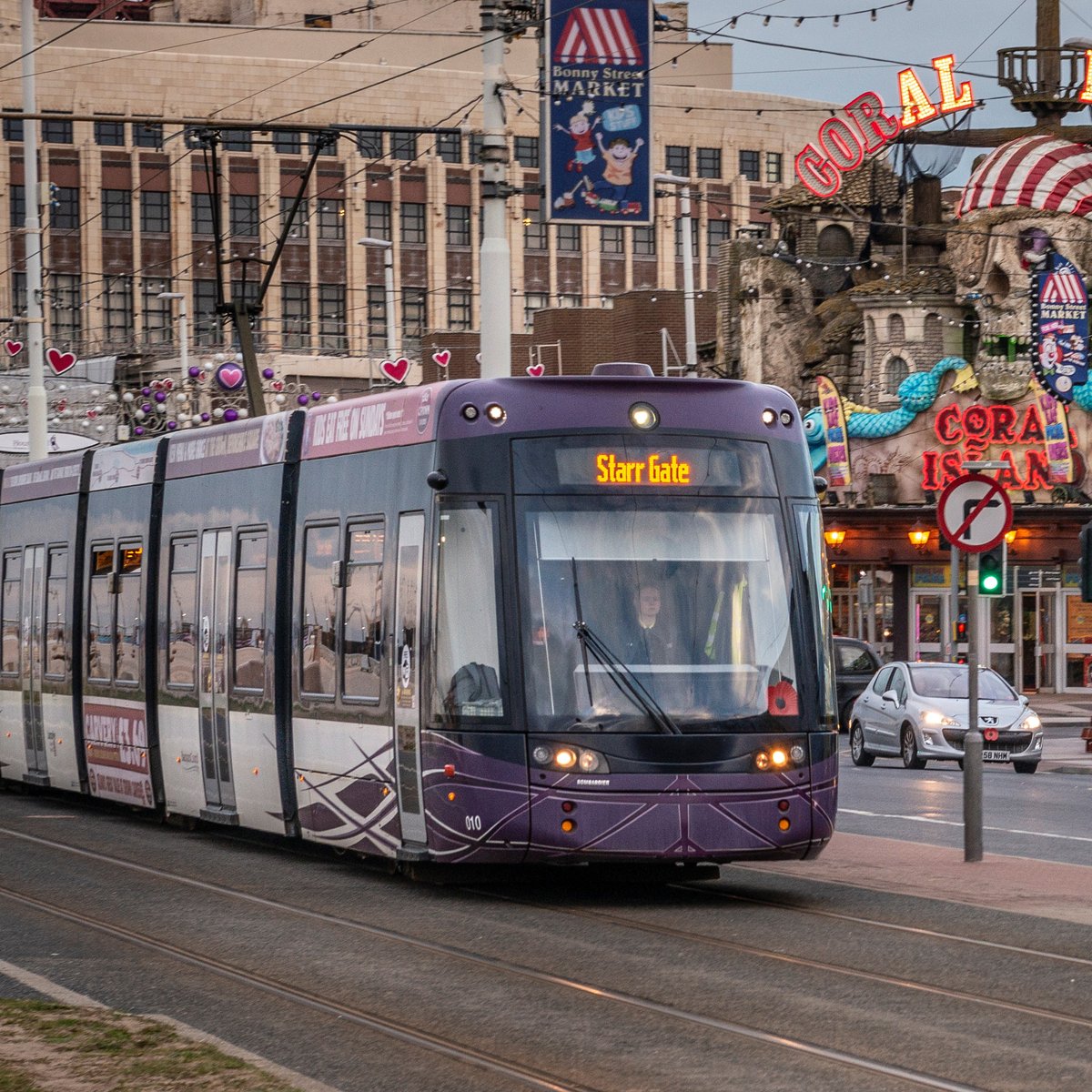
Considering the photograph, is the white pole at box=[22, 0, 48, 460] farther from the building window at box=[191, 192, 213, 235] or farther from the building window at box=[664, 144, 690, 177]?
the building window at box=[664, 144, 690, 177]

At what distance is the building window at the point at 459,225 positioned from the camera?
96688 mm

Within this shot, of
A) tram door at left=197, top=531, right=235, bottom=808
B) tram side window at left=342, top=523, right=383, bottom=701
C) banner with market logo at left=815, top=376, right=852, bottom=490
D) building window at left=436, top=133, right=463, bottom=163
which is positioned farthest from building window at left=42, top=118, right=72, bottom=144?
tram side window at left=342, top=523, right=383, bottom=701

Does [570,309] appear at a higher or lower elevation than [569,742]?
higher

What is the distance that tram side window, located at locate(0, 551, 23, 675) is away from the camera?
72.2 feet

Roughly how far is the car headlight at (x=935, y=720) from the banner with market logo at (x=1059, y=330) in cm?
2192

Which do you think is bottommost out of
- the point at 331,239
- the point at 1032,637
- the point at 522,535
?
the point at 1032,637

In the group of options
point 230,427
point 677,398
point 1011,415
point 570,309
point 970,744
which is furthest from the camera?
point 570,309

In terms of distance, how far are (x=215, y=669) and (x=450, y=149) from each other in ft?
262

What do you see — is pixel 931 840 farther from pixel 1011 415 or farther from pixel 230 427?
pixel 1011 415

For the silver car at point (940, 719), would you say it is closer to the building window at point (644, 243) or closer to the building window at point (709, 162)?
the building window at point (644, 243)

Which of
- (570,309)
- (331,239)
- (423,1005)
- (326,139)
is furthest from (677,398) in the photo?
(331,239)

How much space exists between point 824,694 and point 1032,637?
3993 centimetres

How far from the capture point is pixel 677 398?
1395 cm

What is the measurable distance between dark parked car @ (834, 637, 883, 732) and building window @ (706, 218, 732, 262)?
59.1 meters
